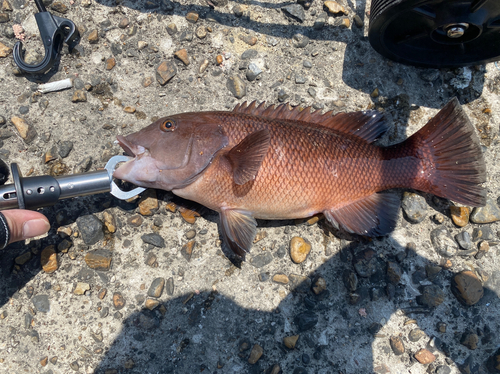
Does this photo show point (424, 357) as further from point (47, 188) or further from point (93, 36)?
point (93, 36)

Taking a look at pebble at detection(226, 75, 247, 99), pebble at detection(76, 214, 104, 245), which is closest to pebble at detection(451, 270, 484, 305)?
pebble at detection(226, 75, 247, 99)

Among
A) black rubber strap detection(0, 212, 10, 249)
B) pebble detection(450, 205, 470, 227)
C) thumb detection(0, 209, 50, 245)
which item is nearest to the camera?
black rubber strap detection(0, 212, 10, 249)

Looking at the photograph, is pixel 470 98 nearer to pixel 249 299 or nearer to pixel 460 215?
pixel 460 215

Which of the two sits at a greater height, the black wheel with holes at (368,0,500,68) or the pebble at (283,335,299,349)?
the black wheel with holes at (368,0,500,68)

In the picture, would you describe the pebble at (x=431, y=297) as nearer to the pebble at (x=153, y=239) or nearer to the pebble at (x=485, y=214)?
the pebble at (x=485, y=214)

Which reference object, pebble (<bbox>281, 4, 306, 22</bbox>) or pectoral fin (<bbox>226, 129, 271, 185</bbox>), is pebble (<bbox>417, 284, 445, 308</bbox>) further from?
pebble (<bbox>281, 4, 306, 22</bbox>)

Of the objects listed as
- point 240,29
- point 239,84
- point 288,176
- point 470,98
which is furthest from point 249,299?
point 470,98
